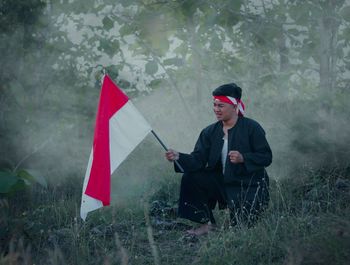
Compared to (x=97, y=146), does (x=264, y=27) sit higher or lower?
higher

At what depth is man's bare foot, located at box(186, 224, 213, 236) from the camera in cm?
546

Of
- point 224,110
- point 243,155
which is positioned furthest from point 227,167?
point 224,110

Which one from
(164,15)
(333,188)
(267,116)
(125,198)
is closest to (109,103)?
(125,198)

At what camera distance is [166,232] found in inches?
221

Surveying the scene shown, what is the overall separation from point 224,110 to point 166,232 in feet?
4.13

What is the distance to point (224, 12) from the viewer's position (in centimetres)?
741

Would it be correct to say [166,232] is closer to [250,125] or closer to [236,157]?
[236,157]

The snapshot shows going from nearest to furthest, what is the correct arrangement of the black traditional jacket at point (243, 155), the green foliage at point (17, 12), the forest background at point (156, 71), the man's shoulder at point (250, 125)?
the black traditional jacket at point (243, 155) → the man's shoulder at point (250, 125) → the forest background at point (156, 71) → the green foliage at point (17, 12)

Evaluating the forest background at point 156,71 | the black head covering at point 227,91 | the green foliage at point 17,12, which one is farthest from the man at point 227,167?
the green foliage at point 17,12

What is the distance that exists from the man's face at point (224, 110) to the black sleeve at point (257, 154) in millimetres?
257

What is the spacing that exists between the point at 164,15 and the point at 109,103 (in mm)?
3166

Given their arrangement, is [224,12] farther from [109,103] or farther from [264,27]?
[109,103]

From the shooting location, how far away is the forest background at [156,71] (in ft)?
24.1

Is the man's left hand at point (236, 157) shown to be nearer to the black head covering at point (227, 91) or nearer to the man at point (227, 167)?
the man at point (227, 167)
